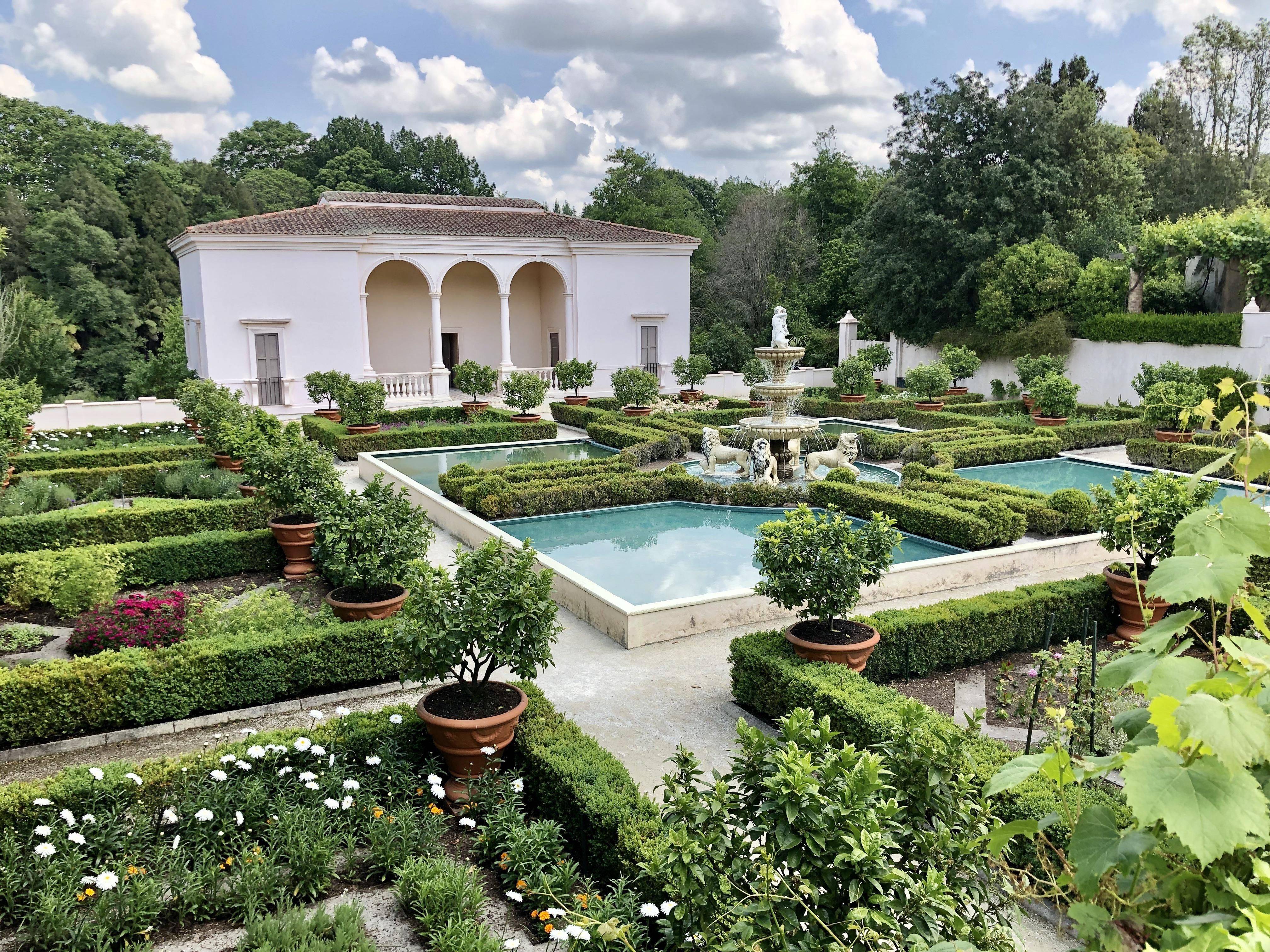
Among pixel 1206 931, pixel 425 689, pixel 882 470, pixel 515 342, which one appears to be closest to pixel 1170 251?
pixel 882 470

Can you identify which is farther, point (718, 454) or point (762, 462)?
point (718, 454)

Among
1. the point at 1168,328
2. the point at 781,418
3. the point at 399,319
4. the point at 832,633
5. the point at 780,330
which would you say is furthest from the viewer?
the point at 399,319

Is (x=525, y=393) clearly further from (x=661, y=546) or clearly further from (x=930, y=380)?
(x=661, y=546)

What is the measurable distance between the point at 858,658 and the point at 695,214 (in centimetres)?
4893

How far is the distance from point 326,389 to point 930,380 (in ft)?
51.5

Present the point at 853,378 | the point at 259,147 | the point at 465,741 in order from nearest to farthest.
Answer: the point at 465,741 < the point at 853,378 < the point at 259,147

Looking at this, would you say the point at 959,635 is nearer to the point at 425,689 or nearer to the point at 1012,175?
the point at 425,689

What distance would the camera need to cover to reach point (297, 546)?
422 inches

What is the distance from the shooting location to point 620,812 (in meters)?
4.84

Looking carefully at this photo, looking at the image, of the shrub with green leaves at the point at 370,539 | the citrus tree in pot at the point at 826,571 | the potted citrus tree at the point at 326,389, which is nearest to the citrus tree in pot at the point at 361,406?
the potted citrus tree at the point at 326,389

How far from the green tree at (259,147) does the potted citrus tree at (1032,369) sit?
4606 centimetres

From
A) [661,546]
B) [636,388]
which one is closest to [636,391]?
[636,388]

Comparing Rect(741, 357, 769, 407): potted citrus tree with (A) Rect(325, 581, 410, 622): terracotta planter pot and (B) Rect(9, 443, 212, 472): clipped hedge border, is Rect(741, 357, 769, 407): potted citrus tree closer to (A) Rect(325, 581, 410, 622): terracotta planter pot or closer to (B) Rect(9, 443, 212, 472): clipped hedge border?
(B) Rect(9, 443, 212, 472): clipped hedge border

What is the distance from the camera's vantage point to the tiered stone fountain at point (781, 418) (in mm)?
16531
